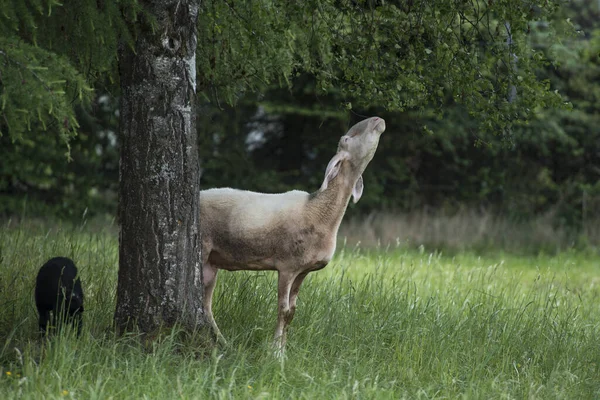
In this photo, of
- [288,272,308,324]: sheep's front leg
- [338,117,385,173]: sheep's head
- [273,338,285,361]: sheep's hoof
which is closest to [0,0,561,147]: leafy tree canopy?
[338,117,385,173]: sheep's head

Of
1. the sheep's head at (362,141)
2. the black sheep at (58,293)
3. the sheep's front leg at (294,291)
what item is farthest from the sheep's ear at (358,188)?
the black sheep at (58,293)

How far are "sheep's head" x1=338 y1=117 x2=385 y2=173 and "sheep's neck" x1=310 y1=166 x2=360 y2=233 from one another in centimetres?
13

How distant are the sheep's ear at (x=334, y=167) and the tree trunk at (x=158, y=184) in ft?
2.75

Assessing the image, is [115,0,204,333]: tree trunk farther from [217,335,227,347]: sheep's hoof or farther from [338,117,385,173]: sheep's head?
[338,117,385,173]: sheep's head

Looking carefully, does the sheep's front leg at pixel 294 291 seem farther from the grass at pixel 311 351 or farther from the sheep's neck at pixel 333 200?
the sheep's neck at pixel 333 200

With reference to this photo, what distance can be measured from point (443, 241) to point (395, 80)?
9.10 metres

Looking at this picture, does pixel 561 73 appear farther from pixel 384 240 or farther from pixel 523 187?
pixel 384 240

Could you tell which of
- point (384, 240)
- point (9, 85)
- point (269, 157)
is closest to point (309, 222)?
point (9, 85)

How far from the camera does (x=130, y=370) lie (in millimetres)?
4691

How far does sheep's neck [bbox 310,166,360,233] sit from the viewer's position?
17.5 ft

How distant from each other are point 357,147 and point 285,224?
684 millimetres

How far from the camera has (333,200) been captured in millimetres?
5379

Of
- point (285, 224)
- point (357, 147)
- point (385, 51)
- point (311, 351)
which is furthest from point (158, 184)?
point (385, 51)

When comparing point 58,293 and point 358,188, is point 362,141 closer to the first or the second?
point 358,188
